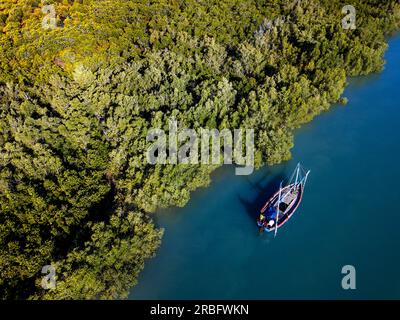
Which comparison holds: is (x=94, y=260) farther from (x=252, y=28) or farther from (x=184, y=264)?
(x=252, y=28)

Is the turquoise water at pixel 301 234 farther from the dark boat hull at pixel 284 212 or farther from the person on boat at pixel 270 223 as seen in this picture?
the person on boat at pixel 270 223

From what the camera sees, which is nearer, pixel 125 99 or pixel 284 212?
pixel 284 212

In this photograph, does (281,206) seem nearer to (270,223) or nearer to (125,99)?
(270,223)

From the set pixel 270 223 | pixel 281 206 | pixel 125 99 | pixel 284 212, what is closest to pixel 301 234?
pixel 284 212

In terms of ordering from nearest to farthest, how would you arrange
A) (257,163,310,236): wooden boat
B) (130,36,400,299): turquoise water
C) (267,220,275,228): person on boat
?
1. (130,36,400,299): turquoise water
2. (267,220,275,228): person on boat
3. (257,163,310,236): wooden boat

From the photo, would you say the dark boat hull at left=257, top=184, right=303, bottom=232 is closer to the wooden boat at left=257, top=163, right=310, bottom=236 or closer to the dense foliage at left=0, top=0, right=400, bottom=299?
the wooden boat at left=257, top=163, right=310, bottom=236

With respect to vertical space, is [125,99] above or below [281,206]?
above

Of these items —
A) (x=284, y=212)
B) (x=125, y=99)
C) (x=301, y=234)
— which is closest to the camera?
(x=284, y=212)

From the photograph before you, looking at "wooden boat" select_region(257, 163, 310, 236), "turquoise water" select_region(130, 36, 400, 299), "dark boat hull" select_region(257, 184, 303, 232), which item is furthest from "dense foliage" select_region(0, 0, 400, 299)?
"dark boat hull" select_region(257, 184, 303, 232)

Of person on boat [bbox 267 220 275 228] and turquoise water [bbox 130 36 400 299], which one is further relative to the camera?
person on boat [bbox 267 220 275 228]
